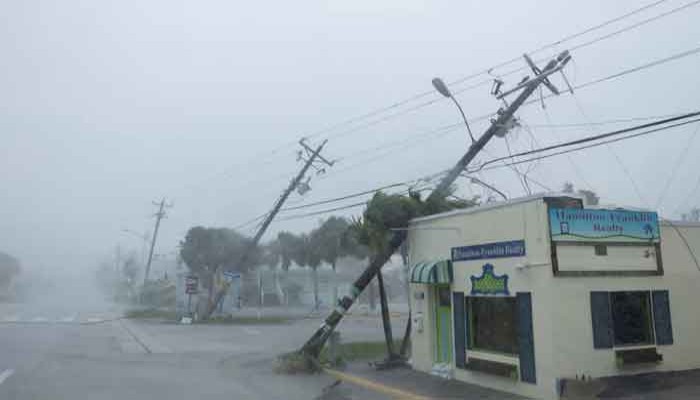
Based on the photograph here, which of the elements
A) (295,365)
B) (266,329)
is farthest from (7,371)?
(266,329)

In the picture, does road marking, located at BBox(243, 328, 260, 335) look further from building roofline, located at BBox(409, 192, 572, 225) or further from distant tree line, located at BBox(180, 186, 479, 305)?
building roofline, located at BBox(409, 192, 572, 225)

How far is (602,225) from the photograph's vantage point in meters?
12.7

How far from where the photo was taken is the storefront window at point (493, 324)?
42.9ft

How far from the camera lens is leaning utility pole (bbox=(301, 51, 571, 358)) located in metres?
15.9

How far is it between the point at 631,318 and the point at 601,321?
0.96 metres

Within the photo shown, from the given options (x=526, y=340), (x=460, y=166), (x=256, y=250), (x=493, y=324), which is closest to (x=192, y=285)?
(x=256, y=250)

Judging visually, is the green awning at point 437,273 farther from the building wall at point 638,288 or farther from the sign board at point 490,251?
the building wall at point 638,288

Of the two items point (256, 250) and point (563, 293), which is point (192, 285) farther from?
point (563, 293)

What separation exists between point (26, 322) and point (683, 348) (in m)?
36.6

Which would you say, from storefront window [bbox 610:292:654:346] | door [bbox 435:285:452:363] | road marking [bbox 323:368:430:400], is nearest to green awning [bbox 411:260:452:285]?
door [bbox 435:285:452:363]

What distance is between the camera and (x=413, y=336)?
53.8 ft

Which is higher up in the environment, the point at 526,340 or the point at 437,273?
the point at 437,273

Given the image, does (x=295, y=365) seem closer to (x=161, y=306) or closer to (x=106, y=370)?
(x=106, y=370)

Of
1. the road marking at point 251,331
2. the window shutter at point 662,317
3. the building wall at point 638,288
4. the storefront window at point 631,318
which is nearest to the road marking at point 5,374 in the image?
the building wall at point 638,288
